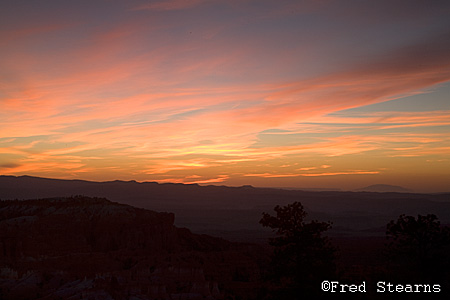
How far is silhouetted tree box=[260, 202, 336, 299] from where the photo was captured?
1838 centimetres

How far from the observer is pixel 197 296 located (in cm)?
2294

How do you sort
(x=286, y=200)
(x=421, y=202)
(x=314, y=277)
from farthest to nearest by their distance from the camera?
1. (x=286, y=200)
2. (x=421, y=202)
3. (x=314, y=277)

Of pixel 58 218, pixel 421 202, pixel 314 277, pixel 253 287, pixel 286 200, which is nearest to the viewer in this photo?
pixel 314 277

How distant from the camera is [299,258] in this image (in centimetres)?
1942

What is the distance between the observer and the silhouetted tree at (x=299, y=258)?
723 inches

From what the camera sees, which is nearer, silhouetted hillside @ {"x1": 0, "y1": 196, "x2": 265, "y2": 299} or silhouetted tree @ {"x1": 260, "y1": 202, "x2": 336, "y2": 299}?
silhouetted tree @ {"x1": 260, "y1": 202, "x2": 336, "y2": 299}

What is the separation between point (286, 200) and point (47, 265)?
6968 inches

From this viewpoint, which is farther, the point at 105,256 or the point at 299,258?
the point at 105,256

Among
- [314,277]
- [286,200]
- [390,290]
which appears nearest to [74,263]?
[314,277]

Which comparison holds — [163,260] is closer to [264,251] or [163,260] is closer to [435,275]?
[264,251]

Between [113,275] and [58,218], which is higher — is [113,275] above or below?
below

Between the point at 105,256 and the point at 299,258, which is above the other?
the point at 299,258

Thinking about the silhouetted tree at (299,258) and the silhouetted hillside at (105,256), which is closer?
the silhouetted tree at (299,258)

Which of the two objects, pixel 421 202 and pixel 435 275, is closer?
pixel 435 275
